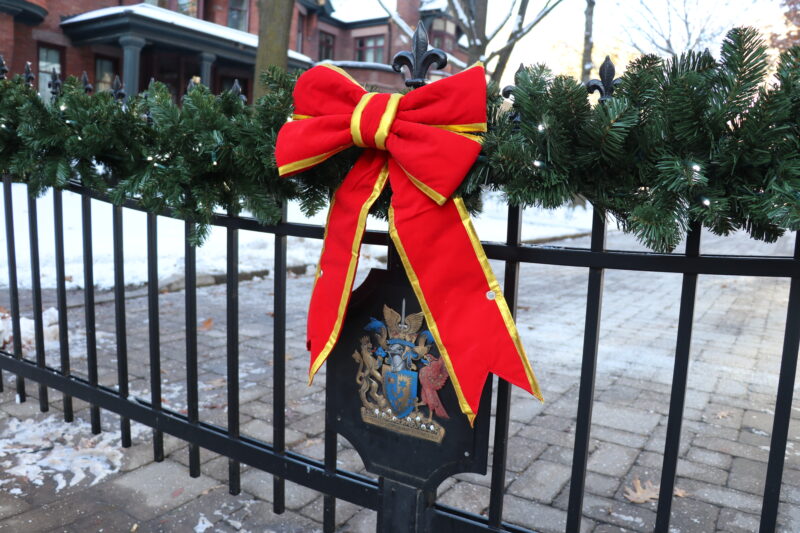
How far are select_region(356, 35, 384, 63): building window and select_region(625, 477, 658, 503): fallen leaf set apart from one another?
90.2 feet

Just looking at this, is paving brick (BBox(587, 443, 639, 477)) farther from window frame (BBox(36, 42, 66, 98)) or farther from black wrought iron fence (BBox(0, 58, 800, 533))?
window frame (BBox(36, 42, 66, 98))

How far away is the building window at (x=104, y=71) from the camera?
1925 cm

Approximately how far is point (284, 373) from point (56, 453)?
133 cm

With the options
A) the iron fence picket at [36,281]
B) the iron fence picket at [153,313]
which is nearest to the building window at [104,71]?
the iron fence picket at [36,281]

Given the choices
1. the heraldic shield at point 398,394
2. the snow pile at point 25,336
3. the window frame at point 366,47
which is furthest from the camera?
the window frame at point 366,47

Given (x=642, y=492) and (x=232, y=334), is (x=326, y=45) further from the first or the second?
(x=642, y=492)

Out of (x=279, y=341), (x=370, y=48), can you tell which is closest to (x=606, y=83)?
(x=279, y=341)

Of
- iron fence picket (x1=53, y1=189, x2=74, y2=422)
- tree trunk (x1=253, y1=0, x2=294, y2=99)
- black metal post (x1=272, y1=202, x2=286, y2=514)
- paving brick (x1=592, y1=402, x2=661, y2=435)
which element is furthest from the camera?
tree trunk (x1=253, y1=0, x2=294, y2=99)

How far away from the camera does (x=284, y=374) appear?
2369mm

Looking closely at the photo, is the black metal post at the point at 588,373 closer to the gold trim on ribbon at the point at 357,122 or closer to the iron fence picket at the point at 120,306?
the gold trim on ribbon at the point at 357,122

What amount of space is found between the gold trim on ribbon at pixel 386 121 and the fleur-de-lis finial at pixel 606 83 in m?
0.49

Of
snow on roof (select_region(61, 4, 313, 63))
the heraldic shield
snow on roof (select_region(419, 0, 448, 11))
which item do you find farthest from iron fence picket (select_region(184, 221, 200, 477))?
snow on roof (select_region(419, 0, 448, 11))

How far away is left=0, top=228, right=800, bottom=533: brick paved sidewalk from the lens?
8.27ft

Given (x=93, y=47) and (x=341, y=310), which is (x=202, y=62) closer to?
(x=93, y=47)
